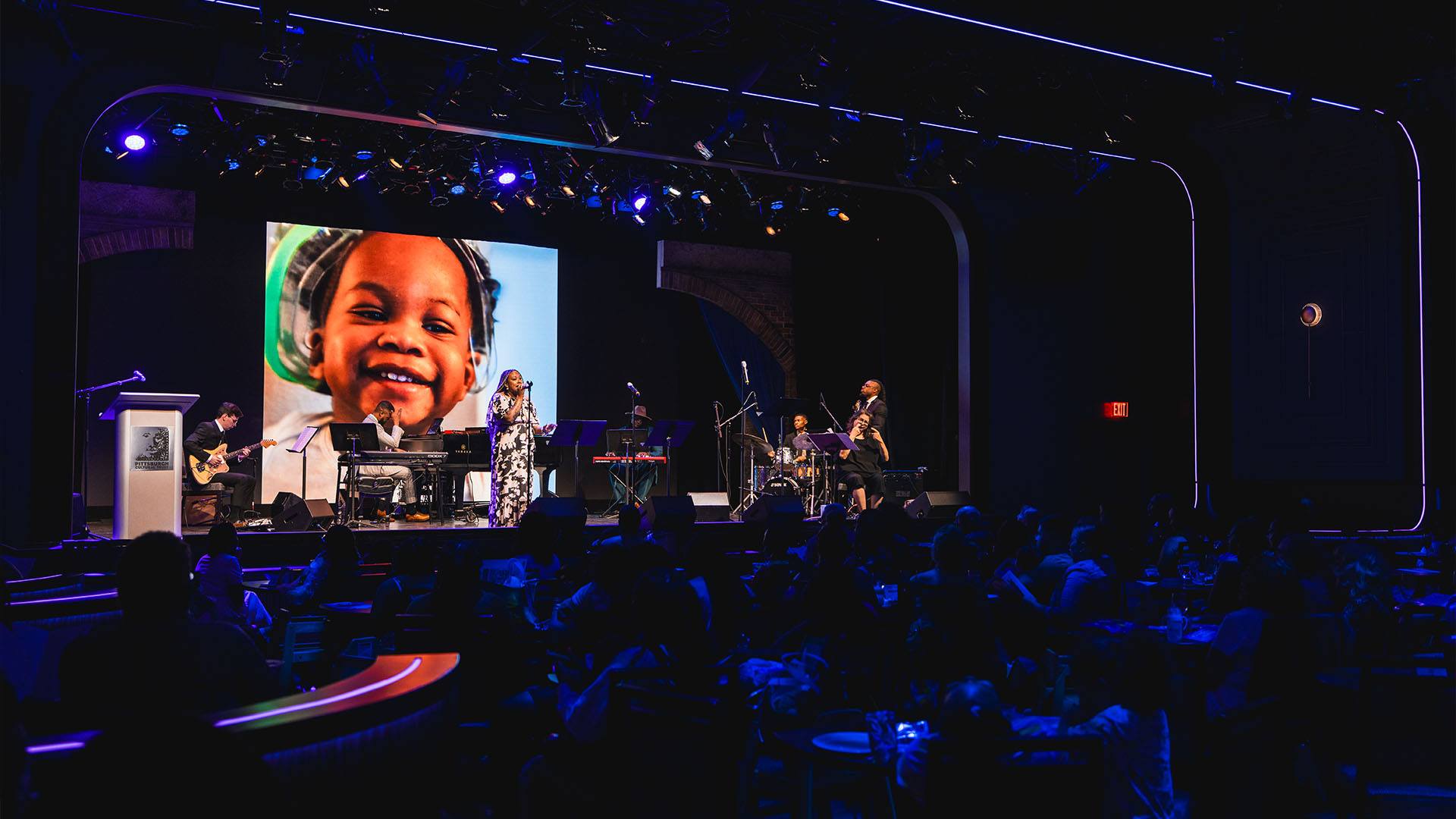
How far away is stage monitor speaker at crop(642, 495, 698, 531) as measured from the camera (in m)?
8.62

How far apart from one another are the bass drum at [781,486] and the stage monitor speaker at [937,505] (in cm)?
162

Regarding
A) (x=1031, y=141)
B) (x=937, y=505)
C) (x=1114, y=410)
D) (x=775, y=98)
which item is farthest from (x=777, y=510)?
(x=1114, y=410)

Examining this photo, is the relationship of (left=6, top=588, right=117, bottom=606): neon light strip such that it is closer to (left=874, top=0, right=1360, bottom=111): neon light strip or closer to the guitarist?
(left=874, top=0, right=1360, bottom=111): neon light strip

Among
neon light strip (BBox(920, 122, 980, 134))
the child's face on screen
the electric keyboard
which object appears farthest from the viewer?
the child's face on screen

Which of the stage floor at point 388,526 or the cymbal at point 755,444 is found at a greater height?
the cymbal at point 755,444

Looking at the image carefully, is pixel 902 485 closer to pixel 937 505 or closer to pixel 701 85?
pixel 937 505

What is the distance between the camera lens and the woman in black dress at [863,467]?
12703mm

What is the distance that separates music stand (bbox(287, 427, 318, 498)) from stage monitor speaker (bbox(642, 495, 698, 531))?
13.9 feet

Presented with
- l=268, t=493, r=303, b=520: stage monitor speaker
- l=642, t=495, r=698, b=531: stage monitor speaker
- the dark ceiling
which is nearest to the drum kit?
the dark ceiling

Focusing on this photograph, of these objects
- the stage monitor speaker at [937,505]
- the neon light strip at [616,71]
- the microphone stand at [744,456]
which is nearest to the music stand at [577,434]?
the microphone stand at [744,456]

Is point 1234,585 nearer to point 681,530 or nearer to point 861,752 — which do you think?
point 861,752

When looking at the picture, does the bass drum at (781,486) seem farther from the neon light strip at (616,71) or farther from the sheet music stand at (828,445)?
the neon light strip at (616,71)

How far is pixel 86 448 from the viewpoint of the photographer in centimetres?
1110

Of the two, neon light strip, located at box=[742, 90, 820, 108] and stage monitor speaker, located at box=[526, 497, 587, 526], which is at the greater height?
neon light strip, located at box=[742, 90, 820, 108]
